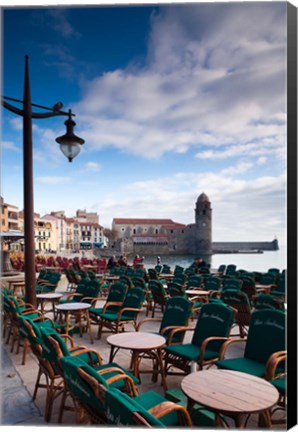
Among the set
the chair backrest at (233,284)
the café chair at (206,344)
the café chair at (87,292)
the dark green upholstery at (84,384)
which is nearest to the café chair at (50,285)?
the café chair at (87,292)

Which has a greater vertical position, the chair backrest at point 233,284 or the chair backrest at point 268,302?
the chair backrest at point 268,302

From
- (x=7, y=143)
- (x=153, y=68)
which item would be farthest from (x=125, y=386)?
(x=153, y=68)

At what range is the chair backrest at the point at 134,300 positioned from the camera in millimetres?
5152

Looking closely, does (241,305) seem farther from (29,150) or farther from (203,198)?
(203,198)

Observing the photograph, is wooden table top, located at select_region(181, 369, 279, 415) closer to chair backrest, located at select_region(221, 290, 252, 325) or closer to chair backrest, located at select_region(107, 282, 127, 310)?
chair backrest, located at select_region(221, 290, 252, 325)

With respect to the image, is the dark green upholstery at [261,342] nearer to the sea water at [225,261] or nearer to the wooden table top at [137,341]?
the wooden table top at [137,341]

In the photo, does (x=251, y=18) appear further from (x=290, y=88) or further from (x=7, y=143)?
(x=7, y=143)

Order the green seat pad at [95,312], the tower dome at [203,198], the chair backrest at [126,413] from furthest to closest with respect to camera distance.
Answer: the tower dome at [203,198]
the green seat pad at [95,312]
the chair backrest at [126,413]

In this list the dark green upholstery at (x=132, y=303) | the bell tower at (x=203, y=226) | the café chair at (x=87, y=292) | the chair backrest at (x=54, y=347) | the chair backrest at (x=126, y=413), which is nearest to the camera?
the chair backrest at (x=126, y=413)

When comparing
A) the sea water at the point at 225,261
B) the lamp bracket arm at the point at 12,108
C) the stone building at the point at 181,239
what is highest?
the lamp bracket arm at the point at 12,108

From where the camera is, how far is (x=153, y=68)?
5297 millimetres

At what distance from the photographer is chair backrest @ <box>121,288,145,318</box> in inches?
203

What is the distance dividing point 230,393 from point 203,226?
5975 centimetres

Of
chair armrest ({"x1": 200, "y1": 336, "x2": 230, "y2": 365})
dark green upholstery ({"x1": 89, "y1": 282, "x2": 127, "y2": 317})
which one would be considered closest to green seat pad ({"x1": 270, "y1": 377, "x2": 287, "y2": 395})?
chair armrest ({"x1": 200, "y1": 336, "x2": 230, "y2": 365})
